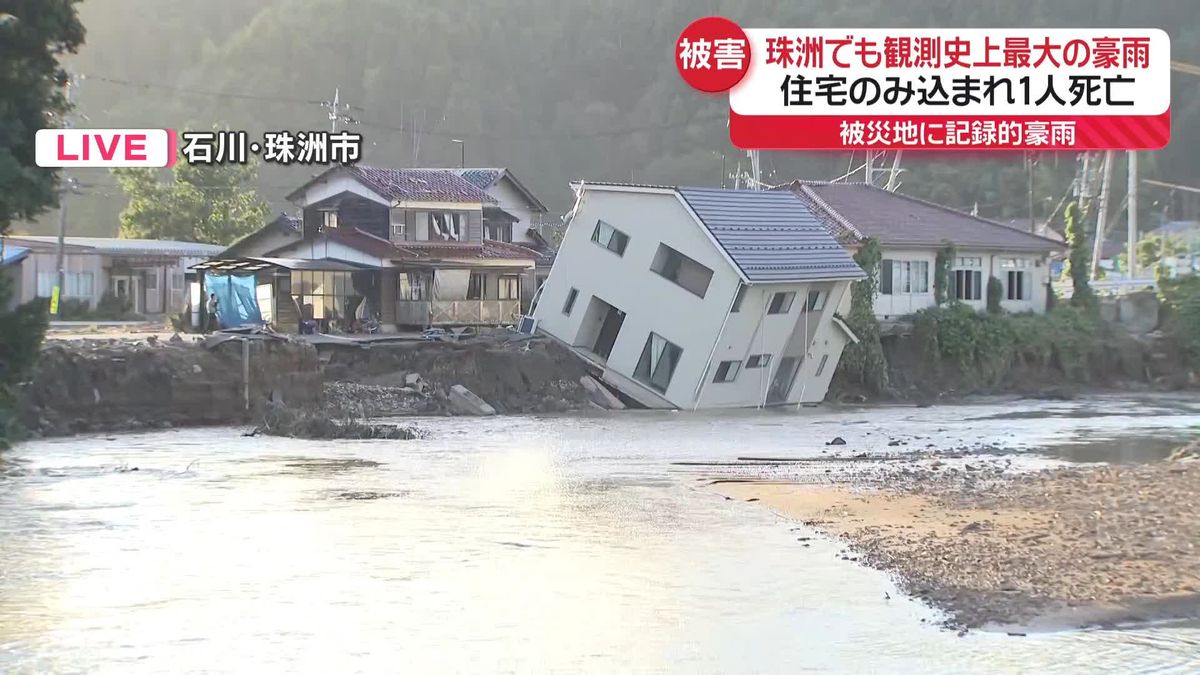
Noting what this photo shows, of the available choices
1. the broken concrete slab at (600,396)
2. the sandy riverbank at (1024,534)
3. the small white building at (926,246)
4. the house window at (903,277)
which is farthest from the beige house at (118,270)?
the sandy riverbank at (1024,534)

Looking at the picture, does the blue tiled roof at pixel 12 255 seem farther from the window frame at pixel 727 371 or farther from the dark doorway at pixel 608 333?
the window frame at pixel 727 371

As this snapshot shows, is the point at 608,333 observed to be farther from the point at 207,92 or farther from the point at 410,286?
the point at 207,92

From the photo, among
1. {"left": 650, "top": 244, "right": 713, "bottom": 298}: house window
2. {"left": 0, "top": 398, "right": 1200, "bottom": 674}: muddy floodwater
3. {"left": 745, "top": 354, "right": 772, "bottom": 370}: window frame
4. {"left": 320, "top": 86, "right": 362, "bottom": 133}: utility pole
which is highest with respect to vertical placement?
{"left": 320, "top": 86, "right": 362, "bottom": 133}: utility pole

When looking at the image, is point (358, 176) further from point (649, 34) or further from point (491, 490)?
point (649, 34)

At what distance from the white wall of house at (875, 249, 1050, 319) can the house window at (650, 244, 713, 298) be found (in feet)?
36.0

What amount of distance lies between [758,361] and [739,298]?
3091 mm

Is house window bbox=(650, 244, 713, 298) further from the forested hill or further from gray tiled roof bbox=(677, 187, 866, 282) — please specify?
the forested hill

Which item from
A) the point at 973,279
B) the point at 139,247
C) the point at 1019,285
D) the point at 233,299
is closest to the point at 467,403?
the point at 233,299

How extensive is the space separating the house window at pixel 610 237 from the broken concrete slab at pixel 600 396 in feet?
12.4

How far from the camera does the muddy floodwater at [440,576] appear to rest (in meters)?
10.4

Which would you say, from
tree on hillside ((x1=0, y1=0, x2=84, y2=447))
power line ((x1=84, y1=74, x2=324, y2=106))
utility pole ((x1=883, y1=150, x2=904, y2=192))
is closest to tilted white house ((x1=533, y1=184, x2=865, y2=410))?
utility pole ((x1=883, y1=150, x2=904, y2=192))

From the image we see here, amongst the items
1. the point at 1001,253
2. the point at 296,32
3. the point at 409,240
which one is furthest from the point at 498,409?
the point at 296,32

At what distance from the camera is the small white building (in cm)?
4431

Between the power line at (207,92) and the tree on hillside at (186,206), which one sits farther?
the power line at (207,92)
